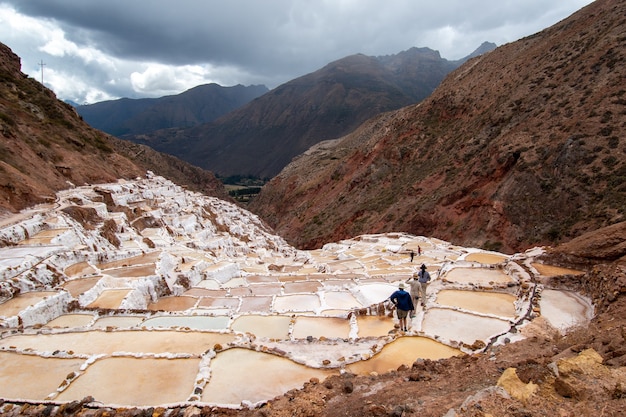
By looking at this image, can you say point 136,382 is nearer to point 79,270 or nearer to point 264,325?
point 264,325

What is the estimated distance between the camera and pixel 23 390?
17.7 ft

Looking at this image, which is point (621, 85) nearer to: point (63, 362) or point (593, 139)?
point (593, 139)

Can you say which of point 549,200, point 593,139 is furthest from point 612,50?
point 549,200

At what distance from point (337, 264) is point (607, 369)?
14.0m

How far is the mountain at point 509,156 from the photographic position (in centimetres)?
2253

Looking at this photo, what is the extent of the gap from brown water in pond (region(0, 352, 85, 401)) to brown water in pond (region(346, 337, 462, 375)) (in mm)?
4301

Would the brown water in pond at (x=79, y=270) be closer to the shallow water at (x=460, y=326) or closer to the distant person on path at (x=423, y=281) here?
the distant person on path at (x=423, y=281)

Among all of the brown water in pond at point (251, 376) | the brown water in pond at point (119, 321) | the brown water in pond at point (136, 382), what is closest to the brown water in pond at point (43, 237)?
the brown water in pond at point (119, 321)

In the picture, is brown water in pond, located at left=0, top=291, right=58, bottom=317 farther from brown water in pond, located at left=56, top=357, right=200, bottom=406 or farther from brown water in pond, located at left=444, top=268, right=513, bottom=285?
brown water in pond, located at left=444, top=268, right=513, bottom=285

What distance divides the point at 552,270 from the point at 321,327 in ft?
21.5

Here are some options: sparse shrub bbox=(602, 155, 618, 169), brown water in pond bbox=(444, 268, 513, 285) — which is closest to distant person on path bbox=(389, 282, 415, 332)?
brown water in pond bbox=(444, 268, 513, 285)

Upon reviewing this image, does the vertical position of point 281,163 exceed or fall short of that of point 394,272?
it exceeds it

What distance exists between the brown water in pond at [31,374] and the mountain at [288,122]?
134 metres

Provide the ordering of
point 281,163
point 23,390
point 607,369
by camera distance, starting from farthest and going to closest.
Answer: point 281,163
point 23,390
point 607,369
